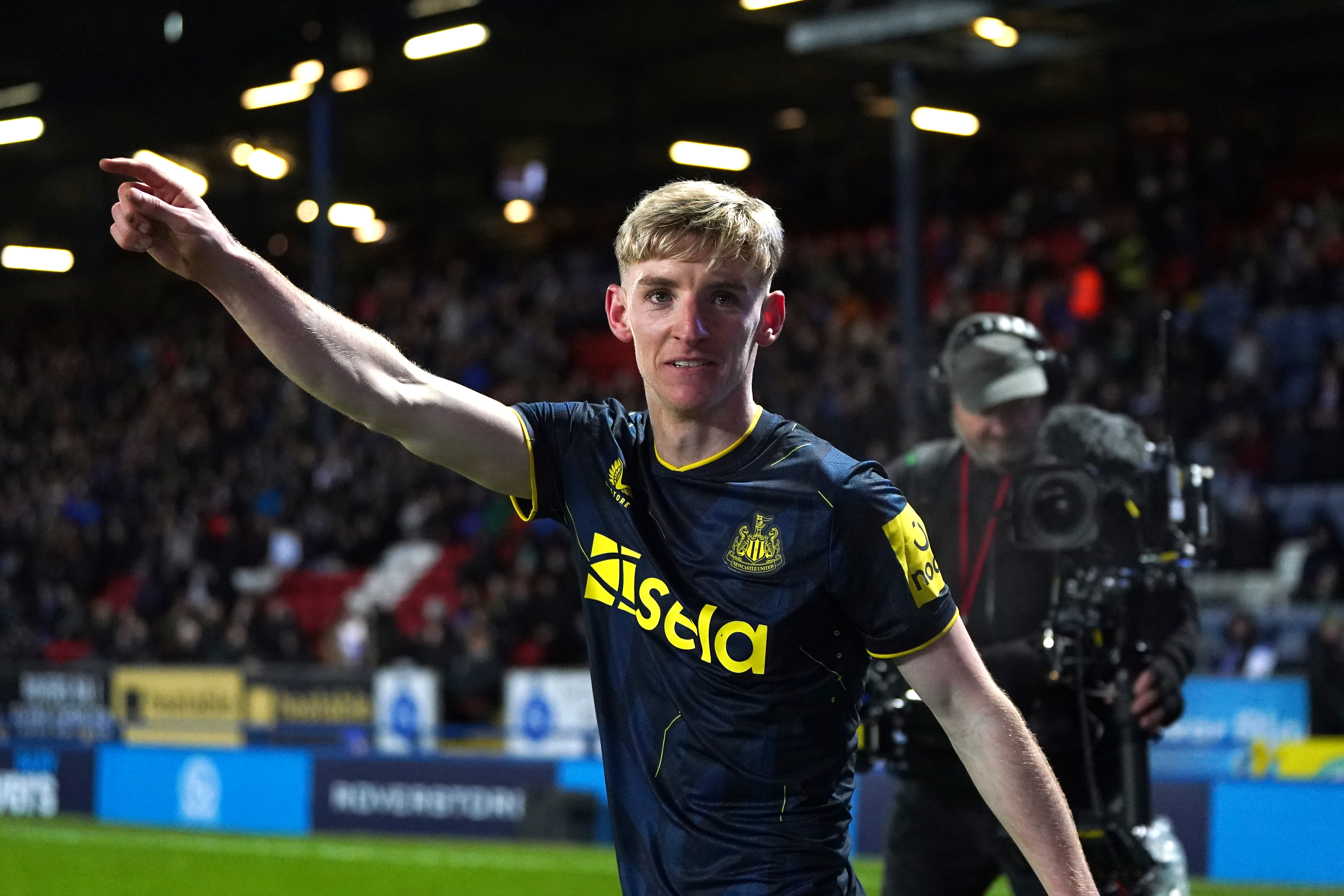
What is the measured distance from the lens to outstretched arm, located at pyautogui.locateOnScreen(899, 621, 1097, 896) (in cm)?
274

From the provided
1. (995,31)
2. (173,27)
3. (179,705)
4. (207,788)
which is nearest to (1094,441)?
(207,788)

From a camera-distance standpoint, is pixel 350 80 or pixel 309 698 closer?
pixel 309 698

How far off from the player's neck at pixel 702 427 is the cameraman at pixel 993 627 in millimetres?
1711

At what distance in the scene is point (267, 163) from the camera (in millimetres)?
33188

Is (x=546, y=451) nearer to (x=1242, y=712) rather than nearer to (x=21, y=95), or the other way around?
(x=1242, y=712)

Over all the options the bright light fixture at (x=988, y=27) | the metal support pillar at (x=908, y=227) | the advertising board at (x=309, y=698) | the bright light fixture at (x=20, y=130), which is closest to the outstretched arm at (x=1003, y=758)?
the advertising board at (x=309, y=698)

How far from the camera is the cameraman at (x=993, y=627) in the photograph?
451 cm

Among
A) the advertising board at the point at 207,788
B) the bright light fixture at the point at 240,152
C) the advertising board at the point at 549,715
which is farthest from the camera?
the bright light fixture at the point at 240,152

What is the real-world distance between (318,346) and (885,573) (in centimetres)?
98

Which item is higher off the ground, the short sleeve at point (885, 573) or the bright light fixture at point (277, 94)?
the bright light fixture at point (277, 94)

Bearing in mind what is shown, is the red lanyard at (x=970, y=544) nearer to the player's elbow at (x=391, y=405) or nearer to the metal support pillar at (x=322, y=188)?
the player's elbow at (x=391, y=405)

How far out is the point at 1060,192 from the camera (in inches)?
906

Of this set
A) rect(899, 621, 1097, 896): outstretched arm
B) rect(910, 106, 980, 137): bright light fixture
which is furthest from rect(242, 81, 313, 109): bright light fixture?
rect(899, 621, 1097, 896): outstretched arm

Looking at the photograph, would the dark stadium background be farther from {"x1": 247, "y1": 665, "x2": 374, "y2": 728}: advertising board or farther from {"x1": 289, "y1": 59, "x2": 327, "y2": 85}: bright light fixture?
{"x1": 247, "y1": 665, "x2": 374, "y2": 728}: advertising board
